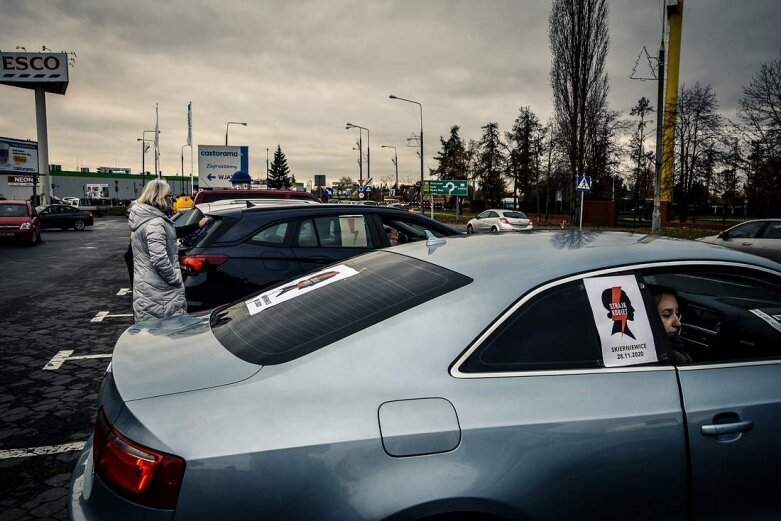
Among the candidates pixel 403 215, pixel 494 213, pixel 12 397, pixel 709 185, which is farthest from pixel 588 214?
pixel 12 397

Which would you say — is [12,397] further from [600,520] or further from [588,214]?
[588,214]

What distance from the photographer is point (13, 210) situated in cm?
1988

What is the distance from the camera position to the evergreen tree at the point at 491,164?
64125 millimetres

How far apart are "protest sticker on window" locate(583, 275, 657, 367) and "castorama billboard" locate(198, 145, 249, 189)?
30.6 metres

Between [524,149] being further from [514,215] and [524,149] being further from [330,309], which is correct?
[330,309]

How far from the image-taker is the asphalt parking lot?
3.16 metres

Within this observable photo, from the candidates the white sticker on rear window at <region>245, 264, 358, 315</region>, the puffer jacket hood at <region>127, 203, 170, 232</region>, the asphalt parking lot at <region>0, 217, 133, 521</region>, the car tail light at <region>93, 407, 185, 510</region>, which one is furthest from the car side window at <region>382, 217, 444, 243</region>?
the car tail light at <region>93, 407, 185, 510</region>

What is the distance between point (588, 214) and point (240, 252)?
118 ft

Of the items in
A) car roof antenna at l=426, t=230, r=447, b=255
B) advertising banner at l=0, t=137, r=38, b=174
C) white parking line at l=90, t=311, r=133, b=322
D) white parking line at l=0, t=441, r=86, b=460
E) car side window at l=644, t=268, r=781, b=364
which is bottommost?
white parking line at l=0, t=441, r=86, b=460

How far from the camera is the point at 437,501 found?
1.52 metres

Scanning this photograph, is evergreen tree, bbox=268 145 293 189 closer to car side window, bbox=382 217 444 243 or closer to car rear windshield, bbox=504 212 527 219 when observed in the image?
car rear windshield, bbox=504 212 527 219

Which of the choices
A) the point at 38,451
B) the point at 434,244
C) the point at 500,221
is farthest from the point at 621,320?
the point at 500,221

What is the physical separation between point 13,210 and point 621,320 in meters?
23.2

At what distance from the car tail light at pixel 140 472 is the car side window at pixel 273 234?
396 centimetres
